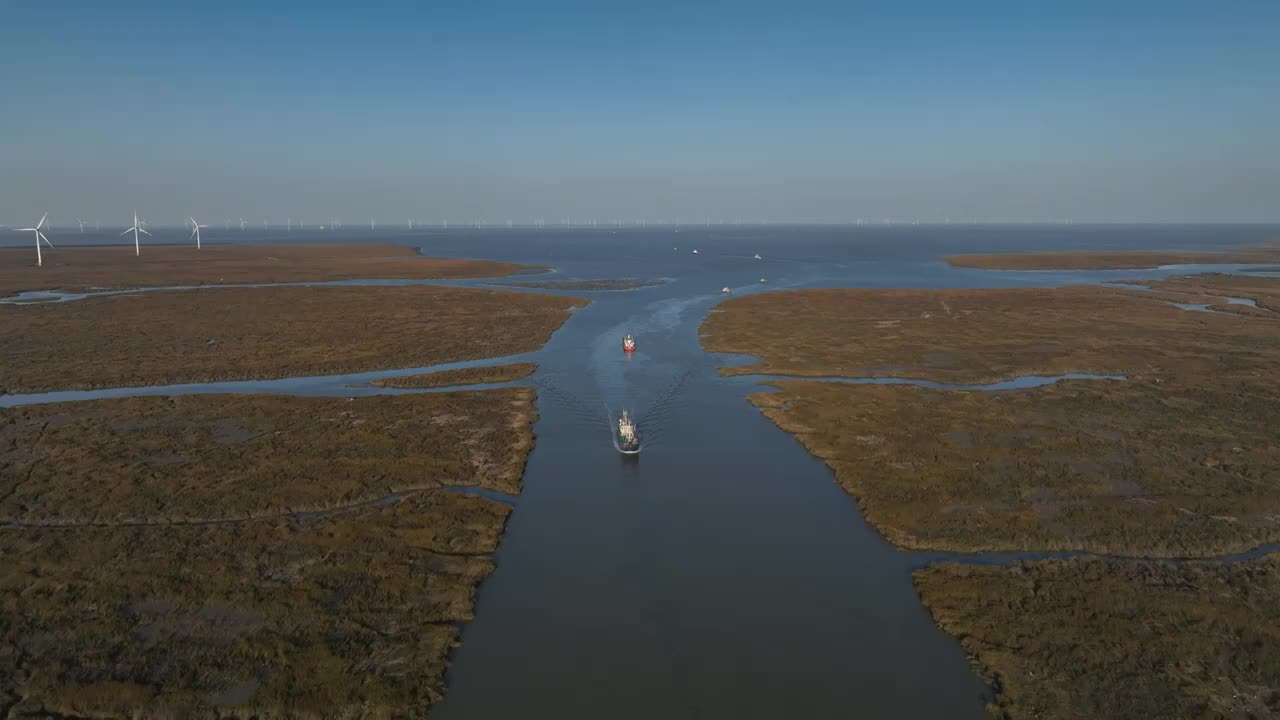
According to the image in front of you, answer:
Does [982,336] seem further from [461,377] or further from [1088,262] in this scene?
[1088,262]

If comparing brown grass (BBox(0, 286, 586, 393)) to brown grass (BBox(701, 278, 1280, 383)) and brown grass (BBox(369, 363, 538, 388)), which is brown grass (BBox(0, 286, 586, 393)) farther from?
brown grass (BBox(701, 278, 1280, 383))

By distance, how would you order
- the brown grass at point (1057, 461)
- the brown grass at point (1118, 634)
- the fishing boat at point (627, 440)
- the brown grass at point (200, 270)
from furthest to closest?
the brown grass at point (200, 270), the fishing boat at point (627, 440), the brown grass at point (1057, 461), the brown grass at point (1118, 634)

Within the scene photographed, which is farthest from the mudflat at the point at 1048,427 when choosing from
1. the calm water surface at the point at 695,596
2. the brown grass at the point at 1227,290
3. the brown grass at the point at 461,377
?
the brown grass at the point at 461,377

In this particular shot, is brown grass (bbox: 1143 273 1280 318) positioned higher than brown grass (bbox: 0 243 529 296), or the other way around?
brown grass (bbox: 0 243 529 296)

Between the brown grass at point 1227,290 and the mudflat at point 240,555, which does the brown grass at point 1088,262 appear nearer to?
the brown grass at point 1227,290

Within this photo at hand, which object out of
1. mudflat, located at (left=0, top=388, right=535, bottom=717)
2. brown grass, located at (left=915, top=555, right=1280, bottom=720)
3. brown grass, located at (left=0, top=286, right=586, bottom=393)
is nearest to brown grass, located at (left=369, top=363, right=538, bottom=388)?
brown grass, located at (left=0, top=286, right=586, bottom=393)

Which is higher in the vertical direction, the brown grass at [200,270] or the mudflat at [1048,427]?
the brown grass at [200,270]

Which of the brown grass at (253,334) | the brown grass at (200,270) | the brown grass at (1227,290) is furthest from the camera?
the brown grass at (200,270)
